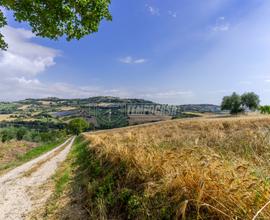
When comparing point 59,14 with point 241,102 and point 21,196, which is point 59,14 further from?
point 241,102

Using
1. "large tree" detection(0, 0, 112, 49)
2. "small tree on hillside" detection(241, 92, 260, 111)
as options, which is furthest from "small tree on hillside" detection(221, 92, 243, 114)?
"large tree" detection(0, 0, 112, 49)

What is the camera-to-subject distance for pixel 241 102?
7738cm

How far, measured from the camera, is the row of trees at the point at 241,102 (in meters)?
76.6

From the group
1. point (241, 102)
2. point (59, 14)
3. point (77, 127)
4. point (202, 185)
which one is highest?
point (59, 14)

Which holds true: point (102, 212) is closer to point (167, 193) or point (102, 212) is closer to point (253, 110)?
point (167, 193)

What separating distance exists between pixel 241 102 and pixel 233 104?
3.11 meters

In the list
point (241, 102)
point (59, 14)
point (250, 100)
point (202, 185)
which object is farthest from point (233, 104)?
point (202, 185)

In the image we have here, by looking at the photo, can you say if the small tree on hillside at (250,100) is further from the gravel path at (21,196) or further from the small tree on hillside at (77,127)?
the small tree on hillside at (77,127)

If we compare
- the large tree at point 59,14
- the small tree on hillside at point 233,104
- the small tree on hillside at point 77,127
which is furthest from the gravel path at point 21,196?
the small tree on hillside at point 77,127

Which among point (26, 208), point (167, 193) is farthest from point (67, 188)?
point (167, 193)

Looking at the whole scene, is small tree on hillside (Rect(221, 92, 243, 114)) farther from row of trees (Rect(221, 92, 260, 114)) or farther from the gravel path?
the gravel path

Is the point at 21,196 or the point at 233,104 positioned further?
the point at 233,104

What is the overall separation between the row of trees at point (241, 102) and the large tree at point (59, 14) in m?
76.4

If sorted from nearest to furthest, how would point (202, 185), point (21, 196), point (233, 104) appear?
point (202, 185), point (21, 196), point (233, 104)
